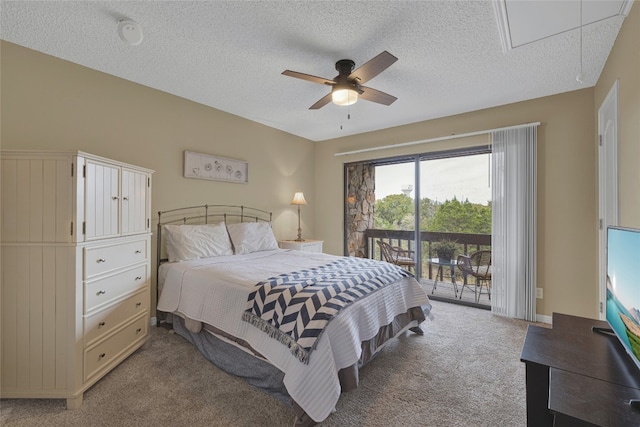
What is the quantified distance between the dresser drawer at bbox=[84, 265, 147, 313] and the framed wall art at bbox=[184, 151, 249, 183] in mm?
1382

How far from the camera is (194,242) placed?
3.04m

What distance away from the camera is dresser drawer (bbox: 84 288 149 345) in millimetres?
1921

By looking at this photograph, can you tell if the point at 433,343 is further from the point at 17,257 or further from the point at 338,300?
the point at 17,257

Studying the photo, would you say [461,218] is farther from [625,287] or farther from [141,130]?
[141,130]

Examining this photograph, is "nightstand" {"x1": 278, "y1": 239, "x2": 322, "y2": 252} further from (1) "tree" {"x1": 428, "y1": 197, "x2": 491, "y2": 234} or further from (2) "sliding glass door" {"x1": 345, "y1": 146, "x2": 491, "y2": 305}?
(1) "tree" {"x1": 428, "y1": 197, "x2": 491, "y2": 234}

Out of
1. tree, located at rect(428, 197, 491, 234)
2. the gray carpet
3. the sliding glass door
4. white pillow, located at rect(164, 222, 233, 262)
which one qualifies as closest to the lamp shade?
the sliding glass door

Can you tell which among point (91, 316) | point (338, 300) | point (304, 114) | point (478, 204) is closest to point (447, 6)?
point (338, 300)

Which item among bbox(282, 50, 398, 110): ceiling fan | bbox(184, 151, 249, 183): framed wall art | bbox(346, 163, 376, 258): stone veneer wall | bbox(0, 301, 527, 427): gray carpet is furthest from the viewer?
bbox(346, 163, 376, 258): stone veneer wall

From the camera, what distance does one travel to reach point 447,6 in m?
1.81

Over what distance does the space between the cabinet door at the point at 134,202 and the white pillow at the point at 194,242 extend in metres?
0.48


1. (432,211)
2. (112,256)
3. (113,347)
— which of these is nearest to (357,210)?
(432,211)

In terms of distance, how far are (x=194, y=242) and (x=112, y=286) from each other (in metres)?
0.97

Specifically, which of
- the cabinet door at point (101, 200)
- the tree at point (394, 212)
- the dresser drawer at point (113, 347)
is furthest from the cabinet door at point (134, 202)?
the tree at point (394, 212)

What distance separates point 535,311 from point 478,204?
143 cm
